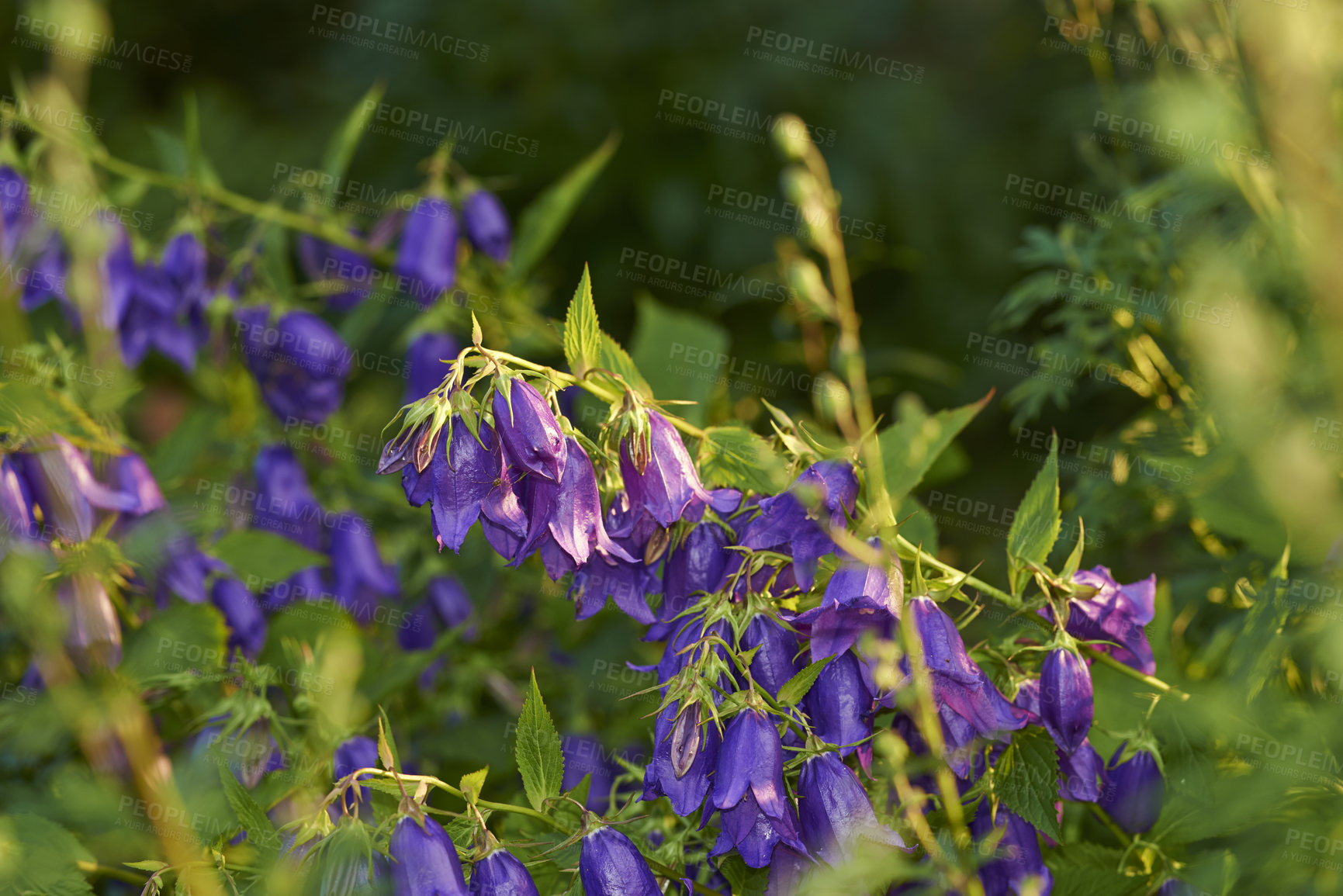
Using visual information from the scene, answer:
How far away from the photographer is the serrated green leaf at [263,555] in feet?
4.91

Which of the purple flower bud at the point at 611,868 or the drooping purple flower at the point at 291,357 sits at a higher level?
the purple flower bud at the point at 611,868

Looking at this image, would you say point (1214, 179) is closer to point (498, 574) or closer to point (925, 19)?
point (498, 574)

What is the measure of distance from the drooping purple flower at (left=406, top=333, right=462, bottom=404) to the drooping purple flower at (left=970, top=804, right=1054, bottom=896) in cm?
118

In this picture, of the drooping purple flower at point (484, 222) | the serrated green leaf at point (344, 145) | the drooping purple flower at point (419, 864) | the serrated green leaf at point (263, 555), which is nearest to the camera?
the drooping purple flower at point (419, 864)

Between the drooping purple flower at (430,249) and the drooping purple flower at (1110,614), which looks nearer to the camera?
the drooping purple flower at (1110,614)

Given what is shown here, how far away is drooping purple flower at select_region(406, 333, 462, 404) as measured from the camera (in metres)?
1.81

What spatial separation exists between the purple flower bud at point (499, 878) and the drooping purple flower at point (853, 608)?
307mm

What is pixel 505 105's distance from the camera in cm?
356

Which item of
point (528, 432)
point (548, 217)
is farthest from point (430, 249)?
point (528, 432)

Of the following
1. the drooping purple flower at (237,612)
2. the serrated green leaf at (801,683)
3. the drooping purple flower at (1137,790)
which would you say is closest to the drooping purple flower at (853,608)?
the serrated green leaf at (801,683)

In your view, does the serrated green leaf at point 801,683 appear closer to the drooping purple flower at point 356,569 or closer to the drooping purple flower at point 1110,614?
the drooping purple flower at point 1110,614

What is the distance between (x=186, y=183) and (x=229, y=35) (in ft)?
13.4

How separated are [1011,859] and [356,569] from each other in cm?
122

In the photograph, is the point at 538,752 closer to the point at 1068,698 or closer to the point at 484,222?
the point at 1068,698
